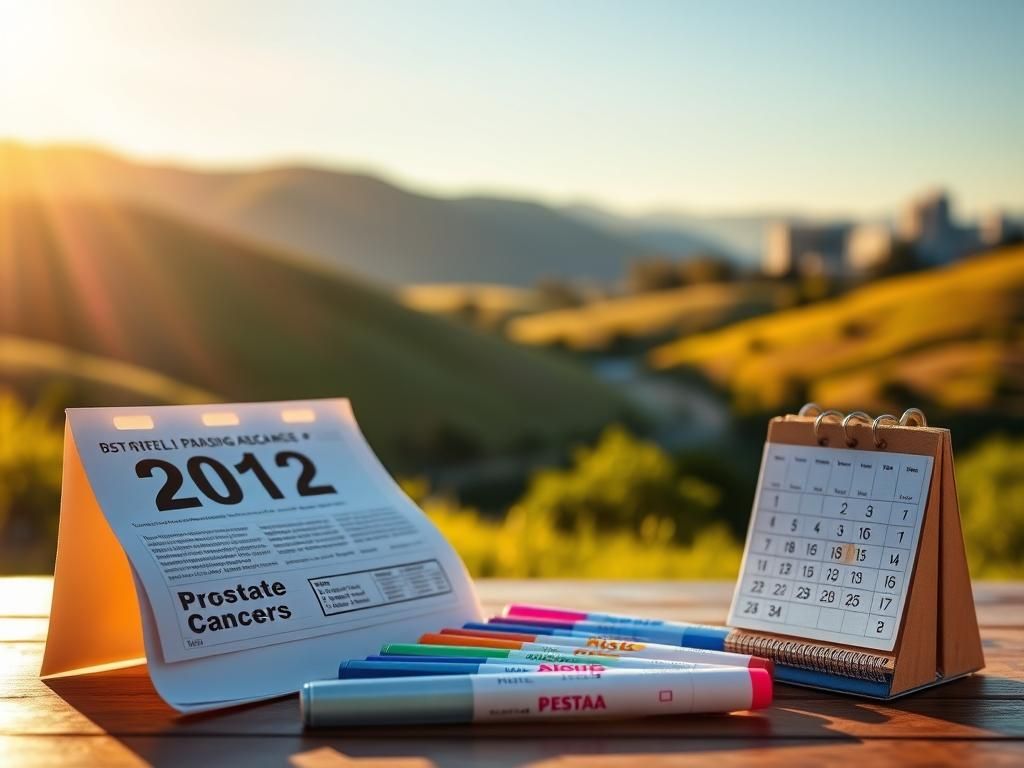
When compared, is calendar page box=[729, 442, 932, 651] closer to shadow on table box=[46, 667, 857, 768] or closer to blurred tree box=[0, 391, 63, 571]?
shadow on table box=[46, 667, 857, 768]

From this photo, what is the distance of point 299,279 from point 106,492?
16079 millimetres

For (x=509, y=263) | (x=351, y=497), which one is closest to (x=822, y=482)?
(x=351, y=497)

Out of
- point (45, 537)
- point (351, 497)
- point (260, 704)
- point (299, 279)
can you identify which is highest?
point (299, 279)

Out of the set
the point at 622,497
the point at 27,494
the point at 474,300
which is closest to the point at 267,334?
the point at 474,300

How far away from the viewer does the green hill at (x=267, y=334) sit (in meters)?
13.4

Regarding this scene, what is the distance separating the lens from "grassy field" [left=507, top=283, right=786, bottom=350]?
1795 centimetres

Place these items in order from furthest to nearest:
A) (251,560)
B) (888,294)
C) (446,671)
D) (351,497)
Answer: (888,294) < (351,497) < (251,560) < (446,671)

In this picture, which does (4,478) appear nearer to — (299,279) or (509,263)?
(299,279)

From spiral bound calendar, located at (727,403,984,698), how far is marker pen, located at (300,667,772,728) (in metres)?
0.14

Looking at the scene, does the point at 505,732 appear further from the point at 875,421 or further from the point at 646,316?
the point at 646,316

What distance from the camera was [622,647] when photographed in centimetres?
96

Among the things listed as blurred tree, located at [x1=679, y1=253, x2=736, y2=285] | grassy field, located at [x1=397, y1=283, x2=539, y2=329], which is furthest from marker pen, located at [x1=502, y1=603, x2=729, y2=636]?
blurred tree, located at [x1=679, y1=253, x2=736, y2=285]

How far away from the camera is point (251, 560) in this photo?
979 millimetres

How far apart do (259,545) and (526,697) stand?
0.31m
